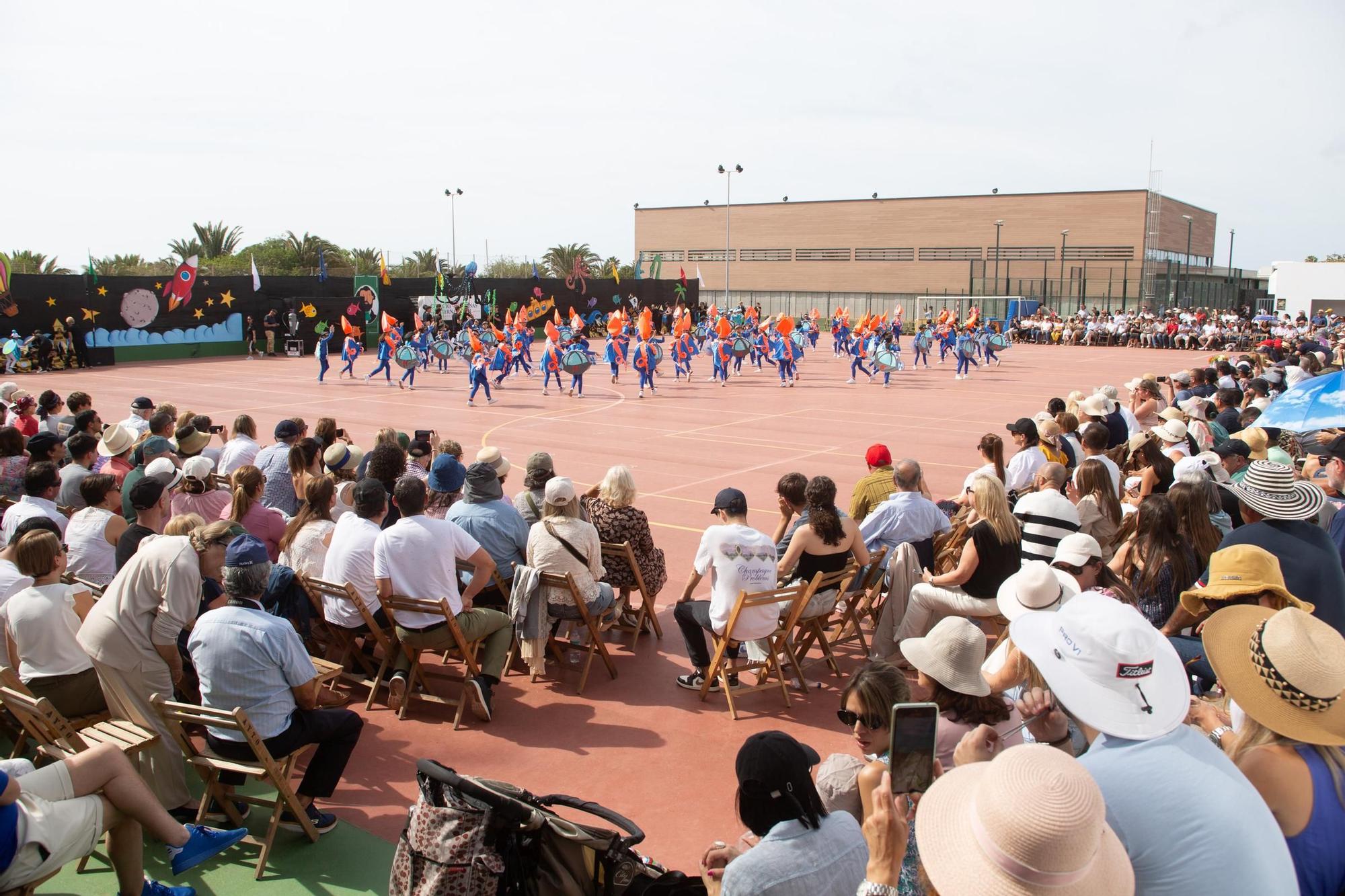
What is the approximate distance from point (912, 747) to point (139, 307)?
115 ft

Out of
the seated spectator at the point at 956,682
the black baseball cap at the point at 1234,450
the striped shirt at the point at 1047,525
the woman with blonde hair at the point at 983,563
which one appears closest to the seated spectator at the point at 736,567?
the woman with blonde hair at the point at 983,563

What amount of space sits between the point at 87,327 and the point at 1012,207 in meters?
56.7

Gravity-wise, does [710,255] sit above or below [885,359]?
above

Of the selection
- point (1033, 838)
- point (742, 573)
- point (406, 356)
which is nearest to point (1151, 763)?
point (1033, 838)

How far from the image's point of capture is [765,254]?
7631cm

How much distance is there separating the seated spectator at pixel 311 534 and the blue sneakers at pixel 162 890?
7.66 feet

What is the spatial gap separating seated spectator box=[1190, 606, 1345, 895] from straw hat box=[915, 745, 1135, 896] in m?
0.85

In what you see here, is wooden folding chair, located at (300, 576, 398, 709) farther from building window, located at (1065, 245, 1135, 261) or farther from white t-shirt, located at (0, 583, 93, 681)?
building window, located at (1065, 245, 1135, 261)

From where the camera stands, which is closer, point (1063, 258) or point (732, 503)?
point (732, 503)

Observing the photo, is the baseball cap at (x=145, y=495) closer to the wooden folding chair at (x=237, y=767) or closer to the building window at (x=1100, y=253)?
the wooden folding chair at (x=237, y=767)

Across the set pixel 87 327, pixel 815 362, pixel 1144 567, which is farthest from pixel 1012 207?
pixel 1144 567

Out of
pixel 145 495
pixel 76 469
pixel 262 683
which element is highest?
pixel 145 495

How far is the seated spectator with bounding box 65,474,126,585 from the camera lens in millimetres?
6230

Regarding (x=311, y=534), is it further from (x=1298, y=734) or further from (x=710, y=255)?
(x=710, y=255)
